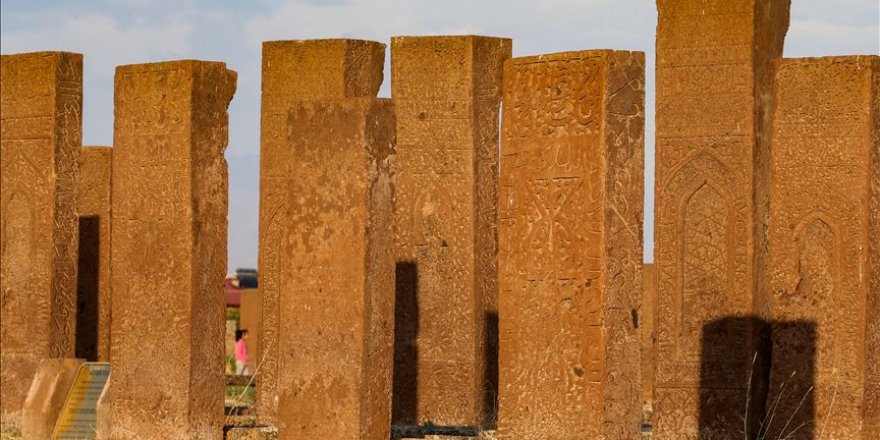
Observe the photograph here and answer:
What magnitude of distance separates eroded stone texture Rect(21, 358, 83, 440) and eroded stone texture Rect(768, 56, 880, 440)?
470 centimetres

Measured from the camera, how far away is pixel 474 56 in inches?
508

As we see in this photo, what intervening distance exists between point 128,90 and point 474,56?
308cm

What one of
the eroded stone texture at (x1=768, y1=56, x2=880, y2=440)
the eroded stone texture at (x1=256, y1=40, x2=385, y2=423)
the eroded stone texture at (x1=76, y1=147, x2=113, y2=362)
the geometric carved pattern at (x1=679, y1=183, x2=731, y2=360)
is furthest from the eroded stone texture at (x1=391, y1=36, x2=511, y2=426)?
the eroded stone texture at (x1=76, y1=147, x2=113, y2=362)

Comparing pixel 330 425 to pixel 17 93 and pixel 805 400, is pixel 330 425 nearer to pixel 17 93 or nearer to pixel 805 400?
pixel 805 400

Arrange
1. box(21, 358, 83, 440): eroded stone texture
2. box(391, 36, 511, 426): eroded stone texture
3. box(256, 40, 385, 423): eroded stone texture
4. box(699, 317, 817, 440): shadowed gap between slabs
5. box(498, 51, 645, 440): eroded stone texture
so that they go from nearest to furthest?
box(498, 51, 645, 440): eroded stone texture
box(699, 317, 817, 440): shadowed gap between slabs
box(21, 358, 83, 440): eroded stone texture
box(256, 40, 385, 423): eroded stone texture
box(391, 36, 511, 426): eroded stone texture

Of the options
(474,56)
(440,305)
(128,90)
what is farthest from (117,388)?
(474,56)

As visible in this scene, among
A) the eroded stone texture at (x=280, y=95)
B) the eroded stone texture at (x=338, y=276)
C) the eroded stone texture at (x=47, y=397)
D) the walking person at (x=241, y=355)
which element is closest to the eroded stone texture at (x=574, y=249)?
the eroded stone texture at (x=338, y=276)

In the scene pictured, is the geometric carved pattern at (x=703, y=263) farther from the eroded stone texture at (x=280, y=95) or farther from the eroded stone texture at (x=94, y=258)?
the eroded stone texture at (x=94, y=258)

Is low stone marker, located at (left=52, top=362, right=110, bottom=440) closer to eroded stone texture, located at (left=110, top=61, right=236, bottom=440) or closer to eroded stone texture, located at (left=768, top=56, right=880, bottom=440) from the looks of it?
eroded stone texture, located at (left=110, top=61, right=236, bottom=440)

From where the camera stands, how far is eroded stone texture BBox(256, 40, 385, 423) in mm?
12516

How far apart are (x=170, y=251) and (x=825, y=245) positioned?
4186 mm

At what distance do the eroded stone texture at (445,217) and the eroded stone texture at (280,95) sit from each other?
0.43m

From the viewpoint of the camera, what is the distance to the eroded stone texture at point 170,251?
10.4 meters

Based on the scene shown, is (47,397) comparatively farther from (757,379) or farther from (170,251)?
(757,379)
